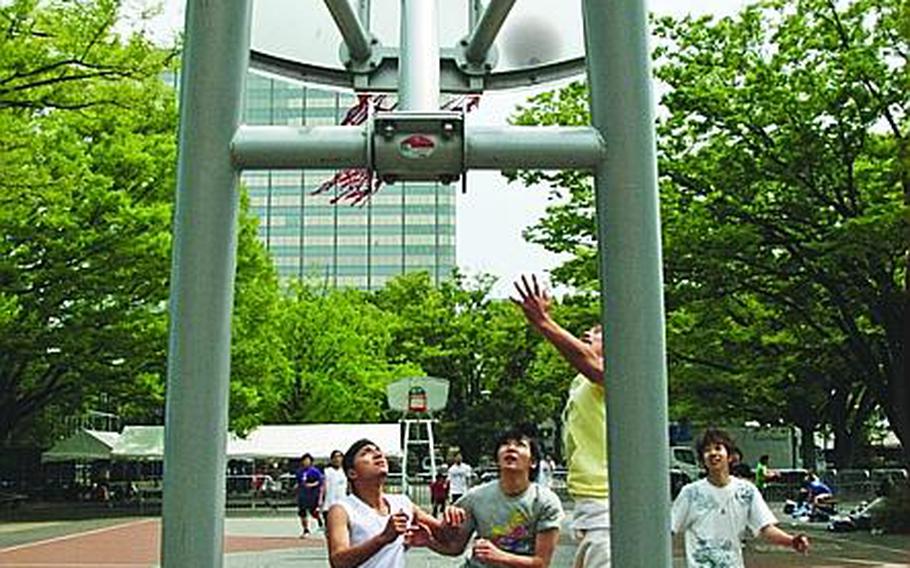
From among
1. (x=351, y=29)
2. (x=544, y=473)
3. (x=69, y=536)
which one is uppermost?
(x=351, y=29)

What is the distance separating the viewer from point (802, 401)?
39.2 meters

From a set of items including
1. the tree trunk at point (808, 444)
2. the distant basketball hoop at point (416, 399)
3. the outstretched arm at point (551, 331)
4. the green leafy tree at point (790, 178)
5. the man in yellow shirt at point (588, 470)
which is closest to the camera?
the outstretched arm at point (551, 331)

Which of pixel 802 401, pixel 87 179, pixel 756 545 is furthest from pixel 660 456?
pixel 802 401

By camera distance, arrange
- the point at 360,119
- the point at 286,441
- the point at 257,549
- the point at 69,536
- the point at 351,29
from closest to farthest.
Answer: the point at 351,29 → the point at 360,119 → the point at 257,549 → the point at 69,536 → the point at 286,441

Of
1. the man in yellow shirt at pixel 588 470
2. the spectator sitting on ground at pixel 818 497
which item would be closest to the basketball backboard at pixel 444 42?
the man in yellow shirt at pixel 588 470

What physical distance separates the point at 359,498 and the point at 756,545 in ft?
45.5

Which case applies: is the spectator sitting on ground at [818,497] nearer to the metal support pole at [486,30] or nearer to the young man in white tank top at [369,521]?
the young man in white tank top at [369,521]

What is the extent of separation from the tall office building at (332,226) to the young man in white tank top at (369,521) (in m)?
0.98

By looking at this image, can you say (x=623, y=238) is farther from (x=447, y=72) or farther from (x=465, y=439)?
(x=465, y=439)

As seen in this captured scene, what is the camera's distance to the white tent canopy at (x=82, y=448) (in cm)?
4094

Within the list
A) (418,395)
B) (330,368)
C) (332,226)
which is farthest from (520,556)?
(332,226)

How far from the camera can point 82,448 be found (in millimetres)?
41438

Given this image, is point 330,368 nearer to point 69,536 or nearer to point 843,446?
point 843,446

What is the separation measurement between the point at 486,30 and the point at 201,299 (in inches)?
57.4
